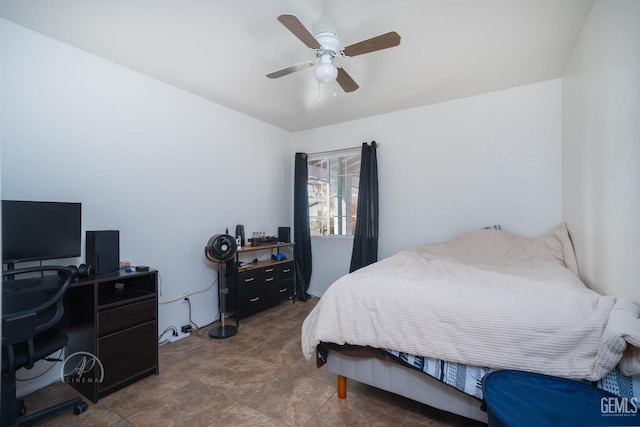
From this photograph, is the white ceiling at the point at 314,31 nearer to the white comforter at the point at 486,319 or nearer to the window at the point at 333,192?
the window at the point at 333,192

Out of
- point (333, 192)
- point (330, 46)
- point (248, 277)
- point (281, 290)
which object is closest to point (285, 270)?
point (281, 290)

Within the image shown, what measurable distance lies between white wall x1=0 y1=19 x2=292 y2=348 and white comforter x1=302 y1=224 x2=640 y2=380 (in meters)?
1.85

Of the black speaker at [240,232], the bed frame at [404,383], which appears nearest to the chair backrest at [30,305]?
the bed frame at [404,383]

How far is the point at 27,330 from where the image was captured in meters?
1.54

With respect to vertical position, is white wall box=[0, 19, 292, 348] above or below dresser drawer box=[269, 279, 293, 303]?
above

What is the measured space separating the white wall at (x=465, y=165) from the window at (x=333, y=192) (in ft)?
0.69

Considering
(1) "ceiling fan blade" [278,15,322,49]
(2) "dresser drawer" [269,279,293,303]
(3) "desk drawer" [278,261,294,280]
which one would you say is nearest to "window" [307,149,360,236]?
(3) "desk drawer" [278,261,294,280]

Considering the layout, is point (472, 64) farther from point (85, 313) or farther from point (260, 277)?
point (85, 313)

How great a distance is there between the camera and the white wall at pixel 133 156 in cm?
214

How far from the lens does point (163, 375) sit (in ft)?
7.63

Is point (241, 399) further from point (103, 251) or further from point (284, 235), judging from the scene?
point (284, 235)

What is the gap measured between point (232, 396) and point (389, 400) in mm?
1097

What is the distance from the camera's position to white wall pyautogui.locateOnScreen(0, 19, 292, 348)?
2141 millimetres

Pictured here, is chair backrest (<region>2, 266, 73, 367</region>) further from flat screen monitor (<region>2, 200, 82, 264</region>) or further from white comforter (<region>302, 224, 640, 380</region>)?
white comforter (<region>302, 224, 640, 380</region>)
